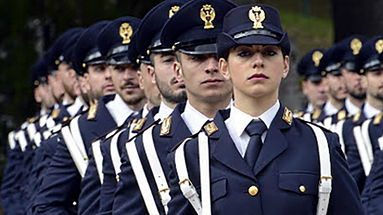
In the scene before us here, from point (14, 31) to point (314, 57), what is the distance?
632 centimetres

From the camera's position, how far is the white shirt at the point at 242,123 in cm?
745

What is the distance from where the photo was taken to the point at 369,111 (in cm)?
1312

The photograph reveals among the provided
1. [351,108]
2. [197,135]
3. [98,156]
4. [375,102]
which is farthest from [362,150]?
[197,135]

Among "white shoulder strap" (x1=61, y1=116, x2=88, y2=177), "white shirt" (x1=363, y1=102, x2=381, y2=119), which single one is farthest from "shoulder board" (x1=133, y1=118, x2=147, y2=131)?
"white shirt" (x1=363, y1=102, x2=381, y2=119)

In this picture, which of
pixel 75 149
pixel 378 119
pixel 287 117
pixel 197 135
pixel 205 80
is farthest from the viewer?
pixel 378 119

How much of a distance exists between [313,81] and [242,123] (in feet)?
35.6

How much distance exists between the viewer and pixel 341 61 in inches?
628

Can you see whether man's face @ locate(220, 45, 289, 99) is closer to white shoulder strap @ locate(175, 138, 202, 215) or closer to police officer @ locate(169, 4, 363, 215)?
police officer @ locate(169, 4, 363, 215)

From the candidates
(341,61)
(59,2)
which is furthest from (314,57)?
(59,2)

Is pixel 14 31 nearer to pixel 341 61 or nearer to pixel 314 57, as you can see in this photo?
pixel 314 57

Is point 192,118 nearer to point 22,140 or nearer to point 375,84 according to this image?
point 375,84

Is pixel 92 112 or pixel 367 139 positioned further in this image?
pixel 367 139

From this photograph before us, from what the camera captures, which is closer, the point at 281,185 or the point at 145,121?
the point at 281,185

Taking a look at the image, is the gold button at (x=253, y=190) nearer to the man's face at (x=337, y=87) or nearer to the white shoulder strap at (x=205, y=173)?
the white shoulder strap at (x=205, y=173)
